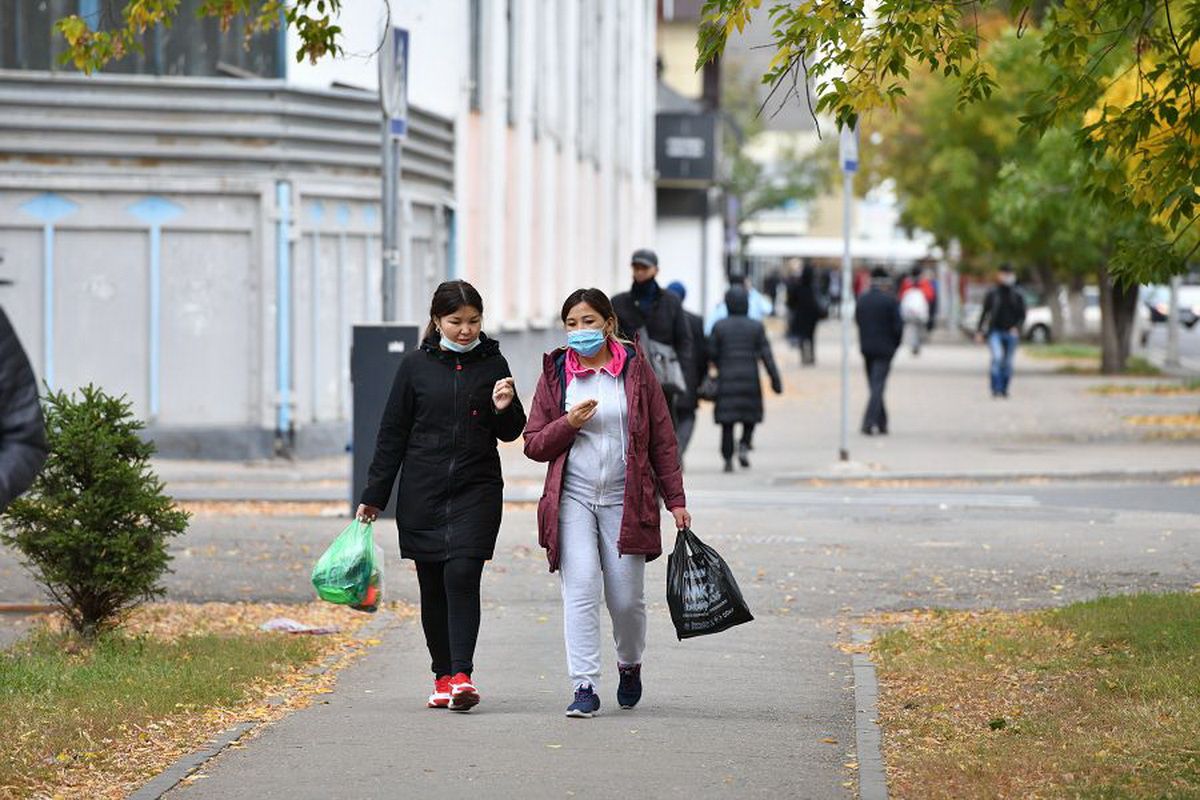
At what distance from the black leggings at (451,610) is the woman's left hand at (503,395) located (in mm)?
600

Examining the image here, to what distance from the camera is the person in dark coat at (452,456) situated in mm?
8609

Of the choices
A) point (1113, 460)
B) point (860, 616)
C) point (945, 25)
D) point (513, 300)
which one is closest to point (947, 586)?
point (860, 616)

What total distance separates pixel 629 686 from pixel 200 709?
164cm

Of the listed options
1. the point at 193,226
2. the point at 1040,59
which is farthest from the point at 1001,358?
the point at 1040,59

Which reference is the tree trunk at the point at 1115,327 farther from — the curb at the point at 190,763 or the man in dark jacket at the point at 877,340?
the curb at the point at 190,763

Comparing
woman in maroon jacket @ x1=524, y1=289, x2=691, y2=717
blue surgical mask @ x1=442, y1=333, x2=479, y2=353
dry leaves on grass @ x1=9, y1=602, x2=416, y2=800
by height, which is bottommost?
dry leaves on grass @ x1=9, y1=602, x2=416, y2=800

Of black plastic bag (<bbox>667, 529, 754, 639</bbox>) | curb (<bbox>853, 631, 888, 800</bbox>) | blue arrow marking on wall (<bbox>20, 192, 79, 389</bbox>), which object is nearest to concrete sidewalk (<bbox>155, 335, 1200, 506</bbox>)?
blue arrow marking on wall (<bbox>20, 192, 79, 389</bbox>)

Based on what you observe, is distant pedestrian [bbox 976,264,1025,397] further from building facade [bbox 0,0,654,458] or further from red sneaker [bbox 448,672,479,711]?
red sneaker [bbox 448,672,479,711]

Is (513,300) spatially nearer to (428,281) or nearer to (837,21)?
(428,281)

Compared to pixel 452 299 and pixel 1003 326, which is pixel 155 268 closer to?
pixel 452 299

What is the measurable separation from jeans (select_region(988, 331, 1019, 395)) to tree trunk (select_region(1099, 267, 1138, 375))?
7.19 meters

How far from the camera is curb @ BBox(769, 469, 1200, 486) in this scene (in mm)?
19812

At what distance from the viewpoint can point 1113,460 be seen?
21.4 meters

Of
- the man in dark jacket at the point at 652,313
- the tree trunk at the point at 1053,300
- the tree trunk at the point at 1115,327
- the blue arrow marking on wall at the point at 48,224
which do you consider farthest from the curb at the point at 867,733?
the tree trunk at the point at 1053,300
